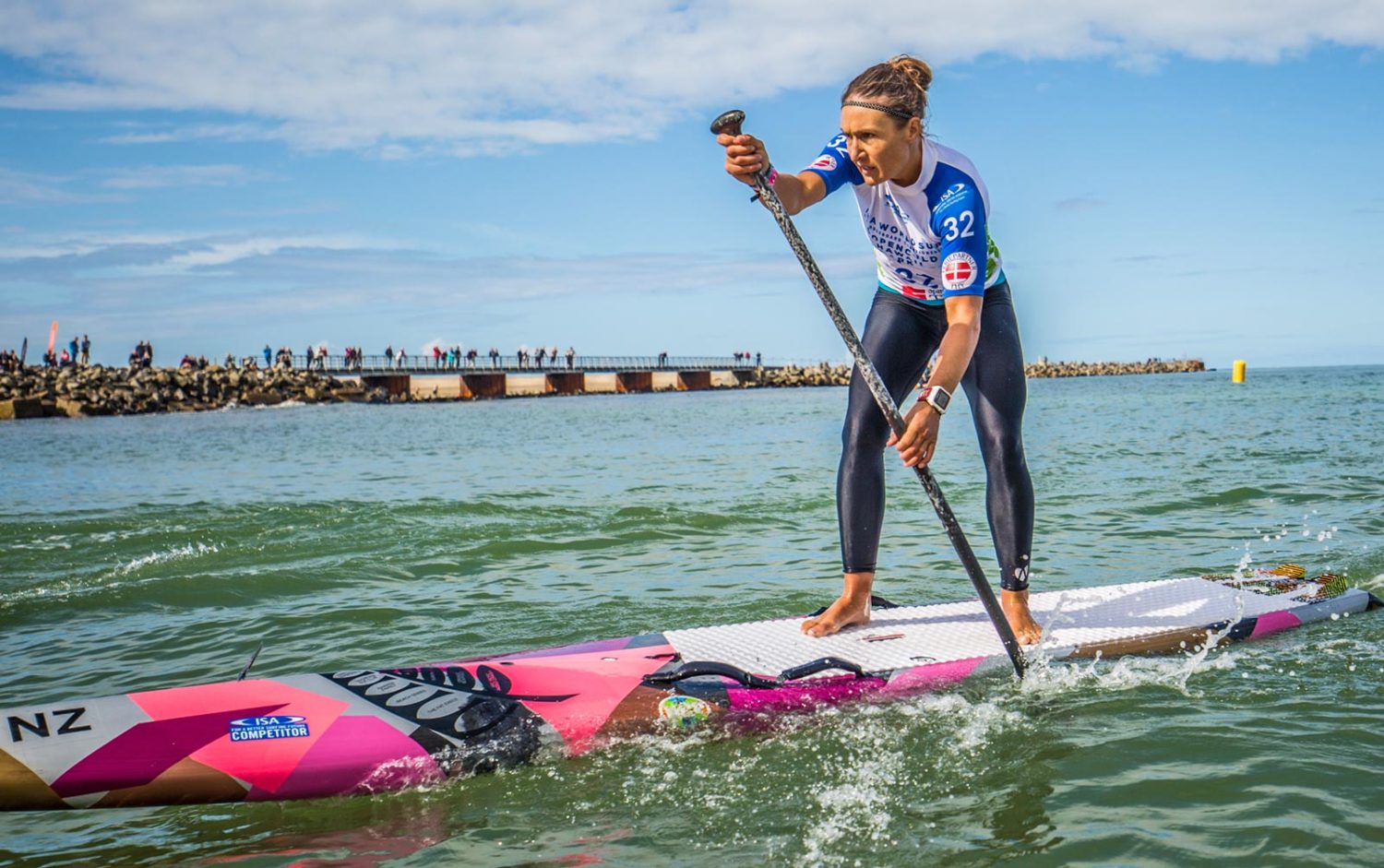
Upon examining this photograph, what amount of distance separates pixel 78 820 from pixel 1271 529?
9362 millimetres

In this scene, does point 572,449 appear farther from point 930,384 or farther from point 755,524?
point 930,384

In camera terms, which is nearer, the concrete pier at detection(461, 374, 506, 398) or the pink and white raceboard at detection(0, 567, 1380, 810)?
the pink and white raceboard at detection(0, 567, 1380, 810)

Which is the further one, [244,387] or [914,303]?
[244,387]

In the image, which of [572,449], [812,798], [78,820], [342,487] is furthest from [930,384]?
[572,449]

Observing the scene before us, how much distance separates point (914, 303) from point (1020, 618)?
1647 millimetres

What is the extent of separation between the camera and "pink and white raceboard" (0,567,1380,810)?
369 centimetres

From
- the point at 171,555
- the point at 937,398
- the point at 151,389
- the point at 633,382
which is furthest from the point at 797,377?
the point at 937,398

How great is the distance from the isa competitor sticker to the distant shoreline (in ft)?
118

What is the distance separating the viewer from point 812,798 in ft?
12.4

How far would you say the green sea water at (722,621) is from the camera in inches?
138

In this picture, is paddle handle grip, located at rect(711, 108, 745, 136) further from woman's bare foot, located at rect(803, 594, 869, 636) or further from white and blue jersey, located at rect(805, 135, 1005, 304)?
woman's bare foot, located at rect(803, 594, 869, 636)

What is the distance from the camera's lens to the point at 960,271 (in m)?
4.52

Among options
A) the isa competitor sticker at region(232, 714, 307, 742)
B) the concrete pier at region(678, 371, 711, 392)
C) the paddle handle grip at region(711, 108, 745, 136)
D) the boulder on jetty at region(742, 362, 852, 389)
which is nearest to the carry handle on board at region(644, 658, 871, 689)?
the isa competitor sticker at region(232, 714, 307, 742)

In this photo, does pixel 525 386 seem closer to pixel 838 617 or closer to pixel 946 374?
pixel 838 617
